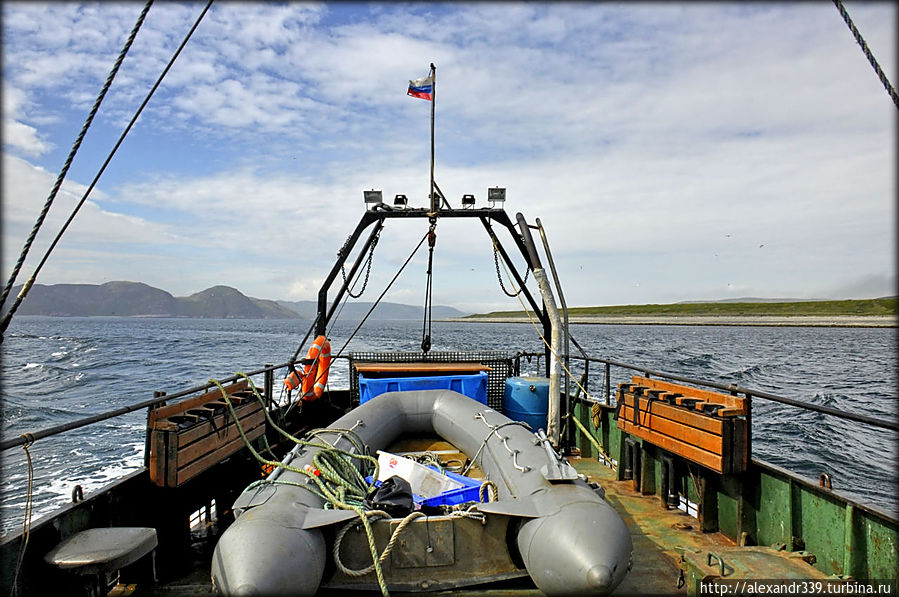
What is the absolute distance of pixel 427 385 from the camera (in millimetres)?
8273

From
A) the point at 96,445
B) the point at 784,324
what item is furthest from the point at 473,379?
the point at 784,324

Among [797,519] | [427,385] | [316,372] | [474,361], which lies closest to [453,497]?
[797,519]

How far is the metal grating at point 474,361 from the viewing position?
354 inches

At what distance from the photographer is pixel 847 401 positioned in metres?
20.4

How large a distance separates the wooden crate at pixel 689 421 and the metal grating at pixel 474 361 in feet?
9.18

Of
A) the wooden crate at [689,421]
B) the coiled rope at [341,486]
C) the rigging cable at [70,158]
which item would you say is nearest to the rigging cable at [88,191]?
the rigging cable at [70,158]

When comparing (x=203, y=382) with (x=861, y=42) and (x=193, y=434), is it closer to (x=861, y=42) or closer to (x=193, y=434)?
(x=193, y=434)

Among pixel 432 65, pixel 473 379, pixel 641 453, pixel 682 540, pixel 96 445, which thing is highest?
pixel 432 65

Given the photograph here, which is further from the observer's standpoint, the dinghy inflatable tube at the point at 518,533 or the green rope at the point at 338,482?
the green rope at the point at 338,482

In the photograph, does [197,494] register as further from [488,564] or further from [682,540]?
[682,540]

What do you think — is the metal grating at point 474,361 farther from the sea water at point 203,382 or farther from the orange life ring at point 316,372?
the sea water at point 203,382

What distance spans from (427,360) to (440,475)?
4.34 m

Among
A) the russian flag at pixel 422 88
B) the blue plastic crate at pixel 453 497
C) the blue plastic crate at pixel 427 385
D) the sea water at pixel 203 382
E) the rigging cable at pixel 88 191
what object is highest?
the russian flag at pixel 422 88

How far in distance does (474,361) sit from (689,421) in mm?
4505
